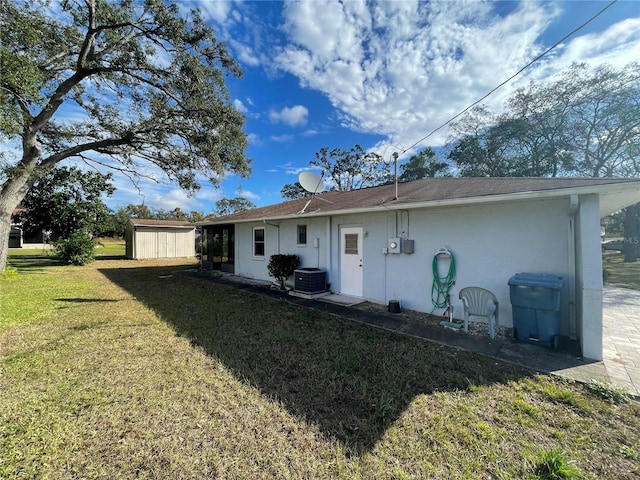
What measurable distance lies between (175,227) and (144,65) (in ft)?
47.4

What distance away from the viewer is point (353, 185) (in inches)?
1232

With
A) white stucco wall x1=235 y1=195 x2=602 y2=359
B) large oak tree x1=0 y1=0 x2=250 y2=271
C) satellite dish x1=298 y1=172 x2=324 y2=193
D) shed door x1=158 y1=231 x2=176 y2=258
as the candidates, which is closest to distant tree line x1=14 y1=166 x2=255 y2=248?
shed door x1=158 y1=231 x2=176 y2=258

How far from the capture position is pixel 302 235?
935 cm

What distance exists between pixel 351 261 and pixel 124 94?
12.5 metres

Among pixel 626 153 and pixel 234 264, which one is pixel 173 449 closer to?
pixel 234 264

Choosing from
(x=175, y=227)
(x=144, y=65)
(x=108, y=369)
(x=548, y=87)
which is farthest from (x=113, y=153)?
(x=548, y=87)

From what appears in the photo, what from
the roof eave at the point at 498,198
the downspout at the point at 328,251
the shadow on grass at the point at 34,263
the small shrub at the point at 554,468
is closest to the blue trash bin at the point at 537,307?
the roof eave at the point at 498,198

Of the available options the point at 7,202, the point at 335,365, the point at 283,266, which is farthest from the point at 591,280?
the point at 7,202

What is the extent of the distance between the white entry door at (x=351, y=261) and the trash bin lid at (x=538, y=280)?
3.75m

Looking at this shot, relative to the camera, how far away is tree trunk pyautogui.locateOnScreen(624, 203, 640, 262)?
60.5 ft

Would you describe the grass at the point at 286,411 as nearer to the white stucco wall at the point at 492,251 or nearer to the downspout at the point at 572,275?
the white stucco wall at the point at 492,251

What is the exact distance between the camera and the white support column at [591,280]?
3787 millimetres

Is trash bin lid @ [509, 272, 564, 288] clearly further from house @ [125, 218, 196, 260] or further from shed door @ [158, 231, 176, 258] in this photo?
shed door @ [158, 231, 176, 258]

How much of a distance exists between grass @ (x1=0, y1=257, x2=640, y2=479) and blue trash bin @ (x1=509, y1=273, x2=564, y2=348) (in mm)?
1155
